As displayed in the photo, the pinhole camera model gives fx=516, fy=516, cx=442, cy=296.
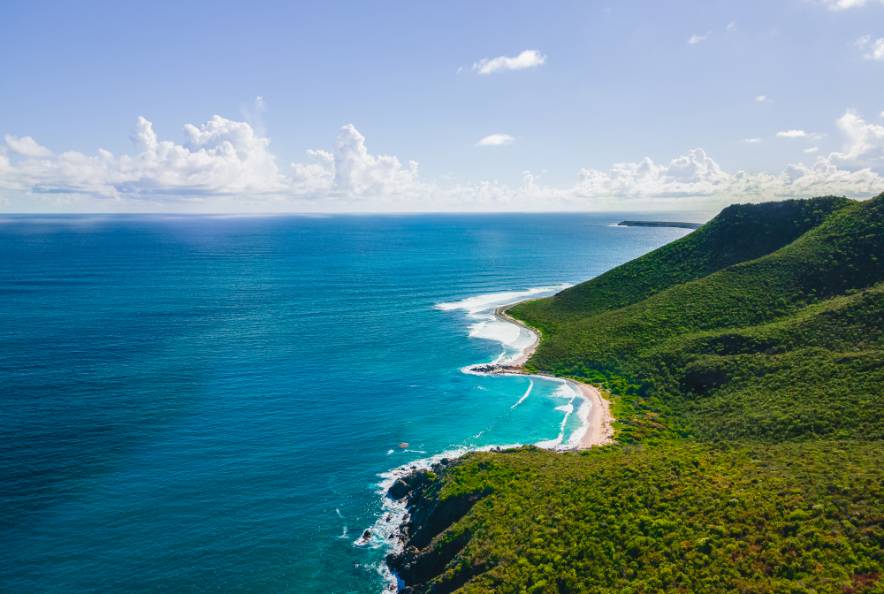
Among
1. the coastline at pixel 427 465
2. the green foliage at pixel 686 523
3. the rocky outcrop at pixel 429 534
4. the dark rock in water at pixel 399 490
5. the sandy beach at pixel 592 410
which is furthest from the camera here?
the sandy beach at pixel 592 410

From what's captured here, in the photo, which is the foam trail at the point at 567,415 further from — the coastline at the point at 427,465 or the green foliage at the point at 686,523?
the green foliage at the point at 686,523

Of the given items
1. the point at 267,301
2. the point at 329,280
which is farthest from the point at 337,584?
the point at 329,280

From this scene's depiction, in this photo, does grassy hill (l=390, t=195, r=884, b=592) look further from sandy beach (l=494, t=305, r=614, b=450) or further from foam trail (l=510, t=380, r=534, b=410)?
foam trail (l=510, t=380, r=534, b=410)

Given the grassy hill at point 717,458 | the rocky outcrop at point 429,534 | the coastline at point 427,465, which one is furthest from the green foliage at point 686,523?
the coastline at point 427,465

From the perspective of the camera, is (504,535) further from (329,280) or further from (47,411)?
(329,280)

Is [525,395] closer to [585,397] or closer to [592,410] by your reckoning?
[585,397]

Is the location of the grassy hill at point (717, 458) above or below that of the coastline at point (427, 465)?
above

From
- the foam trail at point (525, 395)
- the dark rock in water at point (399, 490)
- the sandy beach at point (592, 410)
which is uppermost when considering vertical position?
the sandy beach at point (592, 410)

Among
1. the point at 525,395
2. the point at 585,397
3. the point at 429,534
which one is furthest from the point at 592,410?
the point at 429,534
